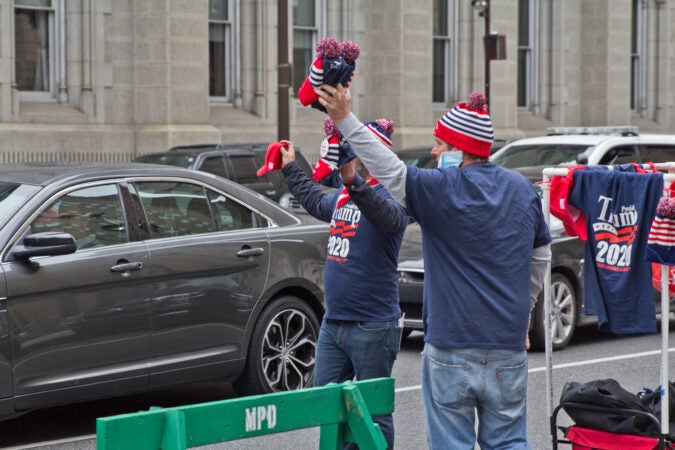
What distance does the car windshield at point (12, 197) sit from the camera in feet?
24.0

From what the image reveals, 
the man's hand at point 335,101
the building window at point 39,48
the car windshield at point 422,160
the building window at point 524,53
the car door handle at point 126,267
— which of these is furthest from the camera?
the building window at point 524,53

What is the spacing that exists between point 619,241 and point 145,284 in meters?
2.98

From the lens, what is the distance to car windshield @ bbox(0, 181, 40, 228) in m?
7.30

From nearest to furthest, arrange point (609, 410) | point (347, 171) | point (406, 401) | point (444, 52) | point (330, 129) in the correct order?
point (347, 171)
point (330, 129)
point (609, 410)
point (406, 401)
point (444, 52)

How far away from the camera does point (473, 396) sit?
480 cm

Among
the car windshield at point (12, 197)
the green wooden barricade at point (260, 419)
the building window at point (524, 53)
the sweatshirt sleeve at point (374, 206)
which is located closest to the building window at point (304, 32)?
the building window at point (524, 53)

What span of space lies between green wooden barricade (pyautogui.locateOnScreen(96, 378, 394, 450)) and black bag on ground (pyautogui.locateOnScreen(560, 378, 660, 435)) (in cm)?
148

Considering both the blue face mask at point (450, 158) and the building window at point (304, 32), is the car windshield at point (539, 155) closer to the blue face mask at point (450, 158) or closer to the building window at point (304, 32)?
the blue face mask at point (450, 158)

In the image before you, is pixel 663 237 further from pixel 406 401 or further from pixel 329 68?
pixel 406 401

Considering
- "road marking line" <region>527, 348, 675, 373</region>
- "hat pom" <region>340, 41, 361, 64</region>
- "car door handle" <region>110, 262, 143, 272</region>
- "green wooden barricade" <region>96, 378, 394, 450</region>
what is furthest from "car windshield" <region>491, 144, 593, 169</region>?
"green wooden barricade" <region>96, 378, 394, 450</region>

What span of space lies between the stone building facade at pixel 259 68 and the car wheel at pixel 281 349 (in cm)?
1554

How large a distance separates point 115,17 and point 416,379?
17256 mm

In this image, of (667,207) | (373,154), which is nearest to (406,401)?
(667,207)

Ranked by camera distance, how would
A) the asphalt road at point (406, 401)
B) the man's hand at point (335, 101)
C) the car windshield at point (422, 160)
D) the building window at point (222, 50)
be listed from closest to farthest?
1. the man's hand at point (335, 101)
2. the asphalt road at point (406, 401)
3. the car windshield at point (422, 160)
4. the building window at point (222, 50)
